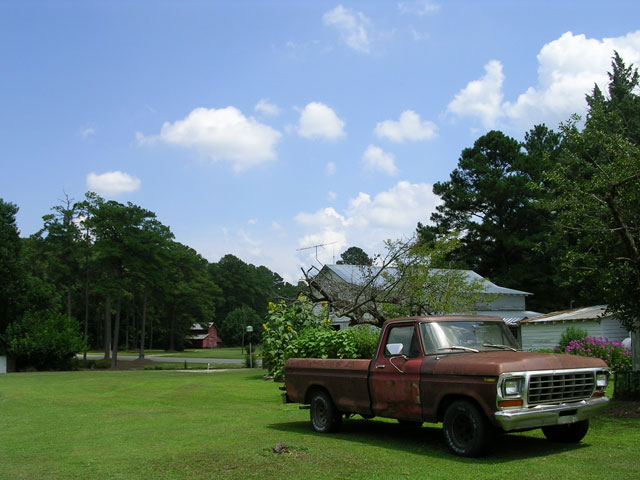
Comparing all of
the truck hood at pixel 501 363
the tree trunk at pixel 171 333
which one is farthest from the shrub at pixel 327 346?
the tree trunk at pixel 171 333

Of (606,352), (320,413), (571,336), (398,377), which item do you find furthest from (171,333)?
(398,377)

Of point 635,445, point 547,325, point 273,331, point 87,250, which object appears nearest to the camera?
point 635,445

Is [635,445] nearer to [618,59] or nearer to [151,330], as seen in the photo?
[618,59]

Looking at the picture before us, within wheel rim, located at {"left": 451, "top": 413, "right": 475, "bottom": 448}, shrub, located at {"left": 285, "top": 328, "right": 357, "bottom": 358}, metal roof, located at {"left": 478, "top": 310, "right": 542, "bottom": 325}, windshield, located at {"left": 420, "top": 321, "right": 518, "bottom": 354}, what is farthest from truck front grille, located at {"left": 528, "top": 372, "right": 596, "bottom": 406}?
metal roof, located at {"left": 478, "top": 310, "right": 542, "bottom": 325}

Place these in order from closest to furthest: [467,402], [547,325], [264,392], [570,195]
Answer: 1. [467,402]
2. [570,195]
3. [264,392]
4. [547,325]

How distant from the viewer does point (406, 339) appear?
9266 mm

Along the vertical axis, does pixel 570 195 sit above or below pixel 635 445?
above

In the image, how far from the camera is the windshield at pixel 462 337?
8.88 meters

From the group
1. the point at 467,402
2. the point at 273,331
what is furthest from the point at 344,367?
the point at 273,331

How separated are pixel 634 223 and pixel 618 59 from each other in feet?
128

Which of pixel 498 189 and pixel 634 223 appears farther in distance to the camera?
pixel 498 189

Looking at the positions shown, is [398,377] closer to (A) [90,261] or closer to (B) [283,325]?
(B) [283,325]

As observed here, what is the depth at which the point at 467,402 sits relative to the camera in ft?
26.2

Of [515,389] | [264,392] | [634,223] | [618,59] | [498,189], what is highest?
[618,59]
